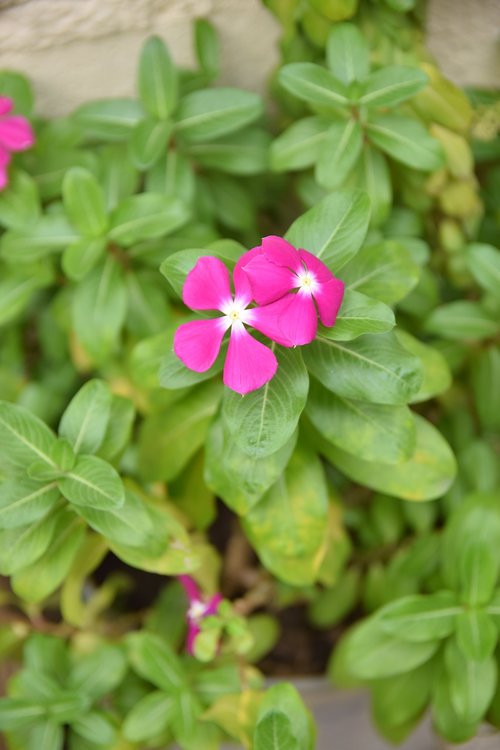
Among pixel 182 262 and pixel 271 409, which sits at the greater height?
pixel 182 262

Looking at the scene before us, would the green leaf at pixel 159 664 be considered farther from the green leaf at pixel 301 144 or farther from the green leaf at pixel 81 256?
the green leaf at pixel 301 144

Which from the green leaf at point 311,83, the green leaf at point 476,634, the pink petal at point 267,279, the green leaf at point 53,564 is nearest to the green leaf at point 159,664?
the green leaf at point 53,564

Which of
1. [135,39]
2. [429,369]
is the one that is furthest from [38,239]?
[429,369]

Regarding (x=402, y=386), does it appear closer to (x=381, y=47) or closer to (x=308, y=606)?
(x=381, y=47)

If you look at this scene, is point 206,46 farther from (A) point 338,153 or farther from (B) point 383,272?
(B) point 383,272

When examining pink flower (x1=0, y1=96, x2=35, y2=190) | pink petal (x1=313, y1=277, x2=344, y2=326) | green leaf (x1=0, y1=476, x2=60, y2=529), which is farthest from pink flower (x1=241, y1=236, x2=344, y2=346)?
pink flower (x1=0, y1=96, x2=35, y2=190)

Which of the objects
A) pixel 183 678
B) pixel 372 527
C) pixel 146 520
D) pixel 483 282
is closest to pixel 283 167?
pixel 483 282

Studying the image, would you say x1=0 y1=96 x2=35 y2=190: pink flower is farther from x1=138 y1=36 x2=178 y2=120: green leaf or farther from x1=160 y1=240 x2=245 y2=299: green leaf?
x1=160 y1=240 x2=245 y2=299: green leaf
